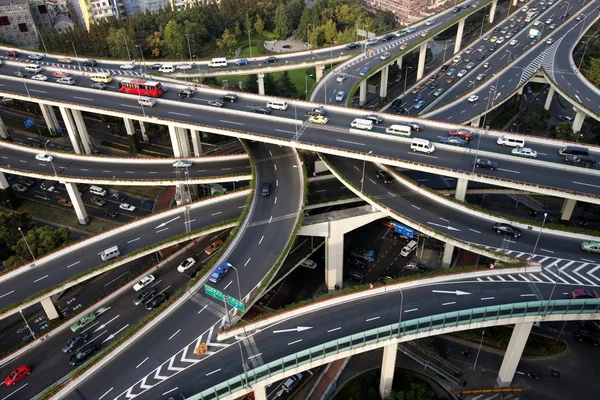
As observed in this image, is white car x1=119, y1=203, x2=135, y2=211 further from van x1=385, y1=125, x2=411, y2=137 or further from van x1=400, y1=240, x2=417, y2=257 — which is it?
van x1=400, y1=240, x2=417, y2=257

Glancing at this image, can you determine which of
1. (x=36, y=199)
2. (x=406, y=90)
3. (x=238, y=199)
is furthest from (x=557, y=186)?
(x=36, y=199)

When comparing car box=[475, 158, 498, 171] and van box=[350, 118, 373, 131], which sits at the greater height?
van box=[350, 118, 373, 131]

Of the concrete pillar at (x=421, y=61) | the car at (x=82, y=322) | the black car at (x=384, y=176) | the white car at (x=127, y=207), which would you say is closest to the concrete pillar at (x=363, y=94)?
the concrete pillar at (x=421, y=61)

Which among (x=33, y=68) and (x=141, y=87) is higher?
(x=33, y=68)

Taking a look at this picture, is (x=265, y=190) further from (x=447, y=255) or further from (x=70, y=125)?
(x=70, y=125)

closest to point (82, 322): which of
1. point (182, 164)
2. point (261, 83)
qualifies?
point (182, 164)

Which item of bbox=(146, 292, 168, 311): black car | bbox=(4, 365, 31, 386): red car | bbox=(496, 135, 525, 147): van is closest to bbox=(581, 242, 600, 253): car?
bbox=(496, 135, 525, 147): van
